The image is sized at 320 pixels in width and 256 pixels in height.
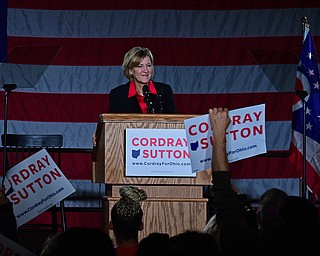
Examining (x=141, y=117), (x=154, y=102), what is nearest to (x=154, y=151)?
(x=141, y=117)

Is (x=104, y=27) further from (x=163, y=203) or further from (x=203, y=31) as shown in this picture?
(x=163, y=203)

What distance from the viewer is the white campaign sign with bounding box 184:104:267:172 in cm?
405

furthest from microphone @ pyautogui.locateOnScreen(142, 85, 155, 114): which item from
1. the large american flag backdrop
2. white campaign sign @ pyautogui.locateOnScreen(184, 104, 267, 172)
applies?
the large american flag backdrop

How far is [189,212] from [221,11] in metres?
3.18

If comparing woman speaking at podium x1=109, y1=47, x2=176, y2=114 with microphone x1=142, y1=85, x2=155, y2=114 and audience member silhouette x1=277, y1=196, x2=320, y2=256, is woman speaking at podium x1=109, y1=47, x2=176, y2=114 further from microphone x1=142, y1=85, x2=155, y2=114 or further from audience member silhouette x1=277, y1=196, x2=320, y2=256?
audience member silhouette x1=277, y1=196, x2=320, y2=256

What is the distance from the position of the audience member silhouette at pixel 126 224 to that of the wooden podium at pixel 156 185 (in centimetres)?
50

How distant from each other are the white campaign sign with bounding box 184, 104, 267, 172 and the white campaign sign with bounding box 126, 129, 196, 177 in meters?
0.66

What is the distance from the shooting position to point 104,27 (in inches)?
306

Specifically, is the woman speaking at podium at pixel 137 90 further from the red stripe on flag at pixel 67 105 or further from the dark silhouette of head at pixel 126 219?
the red stripe on flag at pixel 67 105

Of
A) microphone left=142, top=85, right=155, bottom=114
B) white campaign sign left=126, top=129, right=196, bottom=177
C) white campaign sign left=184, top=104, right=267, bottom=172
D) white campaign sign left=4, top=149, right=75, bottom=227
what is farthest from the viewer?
white campaign sign left=4, top=149, right=75, bottom=227

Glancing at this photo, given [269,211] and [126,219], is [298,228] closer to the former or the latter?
[269,211]

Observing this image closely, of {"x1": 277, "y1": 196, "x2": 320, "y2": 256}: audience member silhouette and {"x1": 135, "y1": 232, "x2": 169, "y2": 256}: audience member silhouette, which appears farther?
{"x1": 277, "y1": 196, "x2": 320, "y2": 256}: audience member silhouette

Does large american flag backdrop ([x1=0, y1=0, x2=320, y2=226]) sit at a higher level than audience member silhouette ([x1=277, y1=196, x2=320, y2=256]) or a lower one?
higher

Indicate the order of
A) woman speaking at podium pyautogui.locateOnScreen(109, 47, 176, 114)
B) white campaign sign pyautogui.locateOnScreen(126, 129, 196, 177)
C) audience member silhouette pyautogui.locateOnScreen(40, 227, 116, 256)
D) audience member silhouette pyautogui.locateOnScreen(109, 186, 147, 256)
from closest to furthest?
audience member silhouette pyautogui.locateOnScreen(40, 227, 116, 256) < audience member silhouette pyautogui.locateOnScreen(109, 186, 147, 256) < white campaign sign pyautogui.locateOnScreen(126, 129, 196, 177) < woman speaking at podium pyautogui.locateOnScreen(109, 47, 176, 114)
